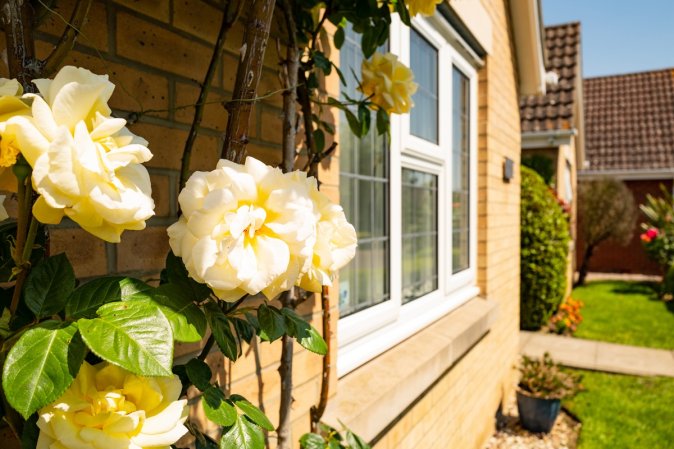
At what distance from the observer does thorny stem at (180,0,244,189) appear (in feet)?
4.17

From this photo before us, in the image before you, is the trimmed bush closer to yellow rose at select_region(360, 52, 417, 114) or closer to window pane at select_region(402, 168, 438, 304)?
window pane at select_region(402, 168, 438, 304)

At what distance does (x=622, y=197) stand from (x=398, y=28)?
1253 cm

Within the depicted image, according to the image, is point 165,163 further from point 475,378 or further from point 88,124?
point 475,378

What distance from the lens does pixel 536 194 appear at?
27.7 ft

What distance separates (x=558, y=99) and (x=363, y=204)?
26.2 ft

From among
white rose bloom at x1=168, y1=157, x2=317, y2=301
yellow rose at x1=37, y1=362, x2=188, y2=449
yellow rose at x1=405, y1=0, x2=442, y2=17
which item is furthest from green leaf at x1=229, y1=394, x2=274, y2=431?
yellow rose at x1=405, y1=0, x2=442, y2=17

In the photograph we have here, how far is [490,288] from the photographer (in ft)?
15.1

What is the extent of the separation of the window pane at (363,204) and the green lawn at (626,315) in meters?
6.37

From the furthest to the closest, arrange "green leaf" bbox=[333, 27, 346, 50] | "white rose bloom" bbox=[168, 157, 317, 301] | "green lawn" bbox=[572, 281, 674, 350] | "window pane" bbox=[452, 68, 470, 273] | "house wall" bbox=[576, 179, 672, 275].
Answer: "house wall" bbox=[576, 179, 672, 275], "green lawn" bbox=[572, 281, 674, 350], "window pane" bbox=[452, 68, 470, 273], "green leaf" bbox=[333, 27, 346, 50], "white rose bloom" bbox=[168, 157, 317, 301]

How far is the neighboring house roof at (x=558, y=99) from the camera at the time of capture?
30.3ft

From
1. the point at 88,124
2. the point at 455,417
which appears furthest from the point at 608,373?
the point at 88,124

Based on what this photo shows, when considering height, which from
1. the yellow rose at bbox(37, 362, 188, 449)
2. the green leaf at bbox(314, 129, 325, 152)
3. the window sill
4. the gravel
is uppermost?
the green leaf at bbox(314, 129, 325, 152)

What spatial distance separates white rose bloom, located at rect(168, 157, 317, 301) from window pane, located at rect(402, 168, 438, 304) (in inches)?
96.9

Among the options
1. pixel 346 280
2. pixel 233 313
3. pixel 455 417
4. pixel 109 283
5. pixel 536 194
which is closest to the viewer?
pixel 109 283
